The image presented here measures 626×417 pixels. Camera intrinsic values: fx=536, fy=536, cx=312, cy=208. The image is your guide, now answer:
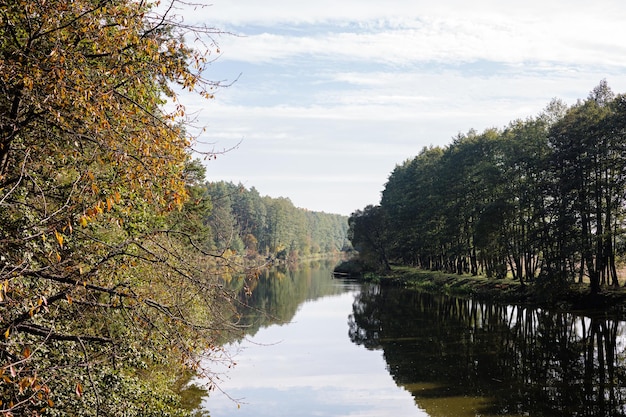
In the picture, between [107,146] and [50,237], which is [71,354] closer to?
[50,237]

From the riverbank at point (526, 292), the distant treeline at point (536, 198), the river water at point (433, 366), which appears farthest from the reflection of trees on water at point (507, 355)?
the distant treeline at point (536, 198)

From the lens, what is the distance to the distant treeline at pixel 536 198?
120 feet

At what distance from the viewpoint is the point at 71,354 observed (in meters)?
8.75

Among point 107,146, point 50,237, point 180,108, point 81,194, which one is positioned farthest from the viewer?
point 50,237

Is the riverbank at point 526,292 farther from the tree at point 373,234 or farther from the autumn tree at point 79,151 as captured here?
the autumn tree at point 79,151

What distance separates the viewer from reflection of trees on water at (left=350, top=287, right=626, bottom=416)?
59.9 ft

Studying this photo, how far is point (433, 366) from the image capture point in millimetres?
23938

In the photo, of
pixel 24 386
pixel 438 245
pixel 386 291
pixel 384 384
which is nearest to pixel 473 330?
pixel 384 384

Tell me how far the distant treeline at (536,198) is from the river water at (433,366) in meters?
A: 5.68

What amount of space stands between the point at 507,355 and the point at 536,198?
2155cm

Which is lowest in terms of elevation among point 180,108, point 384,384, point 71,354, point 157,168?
point 384,384

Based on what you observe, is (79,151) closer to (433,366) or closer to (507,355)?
(433,366)

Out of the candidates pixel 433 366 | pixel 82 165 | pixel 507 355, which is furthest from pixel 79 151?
pixel 507 355

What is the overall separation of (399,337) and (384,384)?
9.38m
